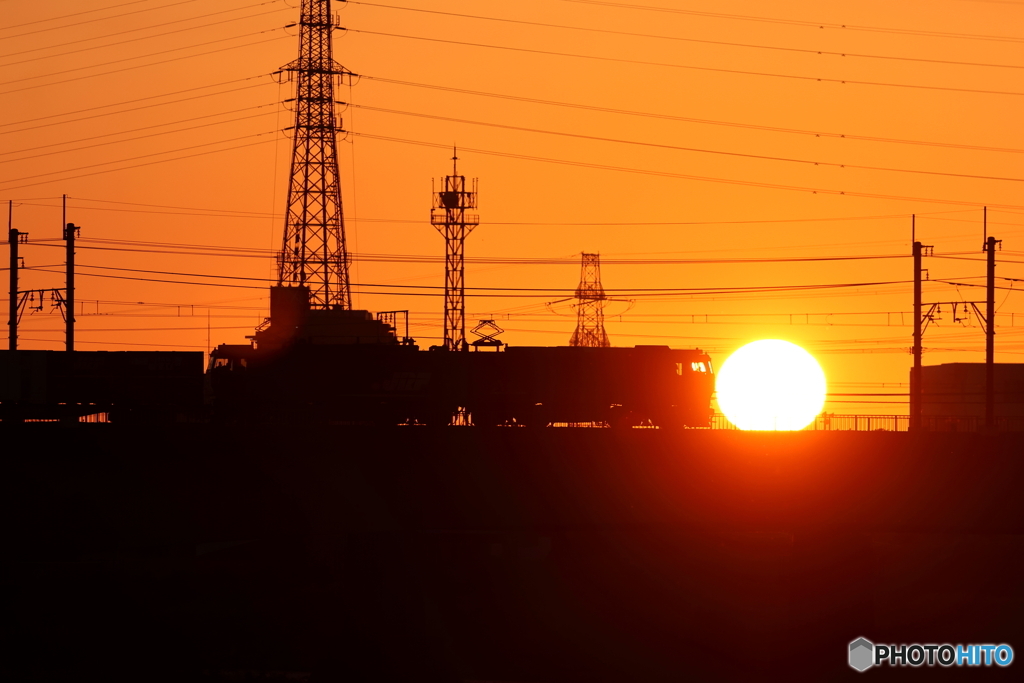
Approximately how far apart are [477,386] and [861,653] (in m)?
27.4

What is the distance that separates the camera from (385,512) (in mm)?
47656

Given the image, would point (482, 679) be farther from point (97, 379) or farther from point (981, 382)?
point (981, 382)

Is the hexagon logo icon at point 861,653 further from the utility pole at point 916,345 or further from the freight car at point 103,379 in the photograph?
the freight car at point 103,379

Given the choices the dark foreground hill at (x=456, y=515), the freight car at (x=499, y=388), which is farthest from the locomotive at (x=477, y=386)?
the dark foreground hill at (x=456, y=515)

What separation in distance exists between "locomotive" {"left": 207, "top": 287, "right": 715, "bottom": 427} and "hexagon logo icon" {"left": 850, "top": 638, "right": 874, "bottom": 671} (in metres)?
23.3

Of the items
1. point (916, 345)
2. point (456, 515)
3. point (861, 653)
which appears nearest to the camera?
point (861, 653)

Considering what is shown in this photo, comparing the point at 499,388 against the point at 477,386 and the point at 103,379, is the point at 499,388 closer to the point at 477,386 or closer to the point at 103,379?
the point at 477,386

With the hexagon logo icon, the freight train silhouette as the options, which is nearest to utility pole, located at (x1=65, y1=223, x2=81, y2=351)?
the freight train silhouette

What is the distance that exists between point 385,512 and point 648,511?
10486 mm

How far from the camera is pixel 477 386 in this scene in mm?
59844

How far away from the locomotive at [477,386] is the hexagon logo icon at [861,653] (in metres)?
23.3

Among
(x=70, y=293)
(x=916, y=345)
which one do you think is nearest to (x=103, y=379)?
(x=70, y=293)

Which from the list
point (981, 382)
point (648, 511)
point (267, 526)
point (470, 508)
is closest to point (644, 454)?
point (648, 511)

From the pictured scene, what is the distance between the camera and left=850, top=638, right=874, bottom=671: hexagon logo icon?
35.7 meters
